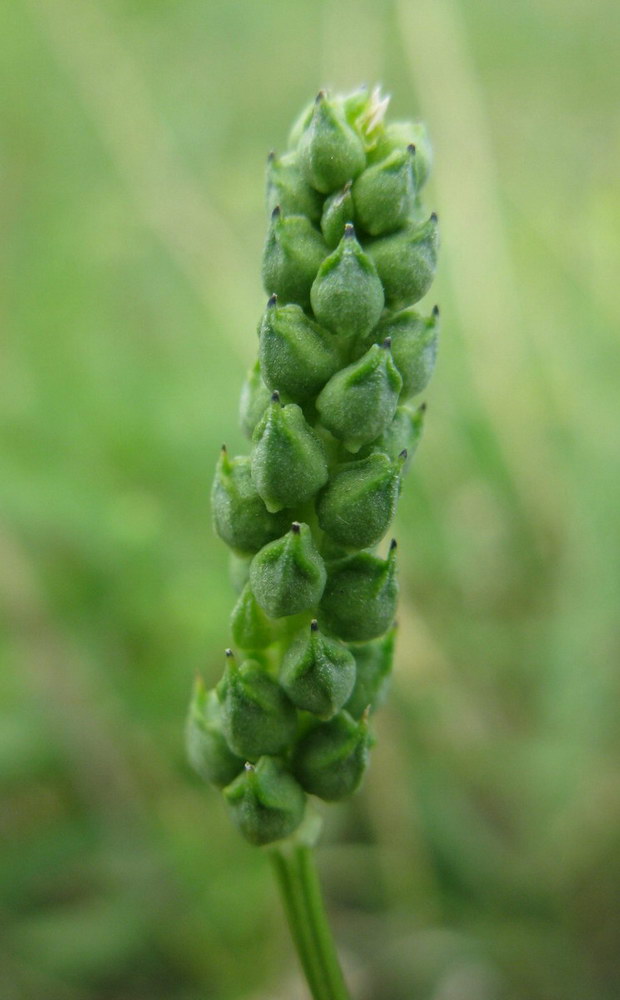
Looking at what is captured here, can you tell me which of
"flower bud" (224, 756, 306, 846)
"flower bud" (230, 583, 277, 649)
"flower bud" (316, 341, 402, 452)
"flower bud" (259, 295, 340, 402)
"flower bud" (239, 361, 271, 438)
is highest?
"flower bud" (239, 361, 271, 438)

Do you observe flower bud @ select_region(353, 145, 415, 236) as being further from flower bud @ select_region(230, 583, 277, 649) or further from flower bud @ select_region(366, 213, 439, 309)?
flower bud @ select_region(230, 583, 277, 649)

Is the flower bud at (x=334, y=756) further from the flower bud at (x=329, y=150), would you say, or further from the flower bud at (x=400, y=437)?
the flower bud at (x=329, y=150)

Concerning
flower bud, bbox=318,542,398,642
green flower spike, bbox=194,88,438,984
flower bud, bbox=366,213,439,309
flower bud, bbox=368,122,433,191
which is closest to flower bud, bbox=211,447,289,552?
green flower spike, bbox=194,88,438,984

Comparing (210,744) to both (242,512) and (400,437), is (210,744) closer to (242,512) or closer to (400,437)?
(242,512)

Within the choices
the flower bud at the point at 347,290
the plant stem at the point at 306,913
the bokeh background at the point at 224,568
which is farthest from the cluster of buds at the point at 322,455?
the bokeh background at the point at 224,568

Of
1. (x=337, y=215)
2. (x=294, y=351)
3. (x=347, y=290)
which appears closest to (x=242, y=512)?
(x=294, y=351)
